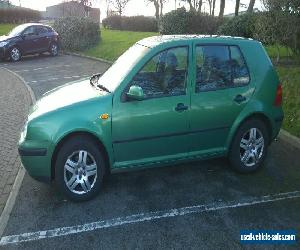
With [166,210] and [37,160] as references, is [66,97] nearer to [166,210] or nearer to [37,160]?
[37,160]

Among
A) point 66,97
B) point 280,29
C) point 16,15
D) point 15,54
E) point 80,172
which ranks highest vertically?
point 16,15

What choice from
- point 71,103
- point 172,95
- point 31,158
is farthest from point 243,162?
point 31,158

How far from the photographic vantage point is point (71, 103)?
175 inches

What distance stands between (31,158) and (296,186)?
11.4ft

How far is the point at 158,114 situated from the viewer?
4551 millimetres

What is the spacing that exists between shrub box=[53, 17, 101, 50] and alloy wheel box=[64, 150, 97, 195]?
16.7 meters

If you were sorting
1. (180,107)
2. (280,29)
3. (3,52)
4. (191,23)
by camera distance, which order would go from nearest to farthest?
(180,107), (280,29), (191,23), (3,52)

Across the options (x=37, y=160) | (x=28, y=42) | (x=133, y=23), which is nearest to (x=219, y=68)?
(x=37, y=160)

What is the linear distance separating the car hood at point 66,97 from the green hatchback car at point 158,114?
19mm

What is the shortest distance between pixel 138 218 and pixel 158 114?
128cm

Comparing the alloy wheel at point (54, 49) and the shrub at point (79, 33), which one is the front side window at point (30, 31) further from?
the shrub at point (79, 33)

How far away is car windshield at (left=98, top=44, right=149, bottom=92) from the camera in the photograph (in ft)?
15.2

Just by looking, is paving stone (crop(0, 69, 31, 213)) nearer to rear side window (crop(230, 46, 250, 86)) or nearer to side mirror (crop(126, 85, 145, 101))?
side mirror (crop(126, 85, 145, 101))

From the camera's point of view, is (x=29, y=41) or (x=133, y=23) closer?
(x=29, y=41)
